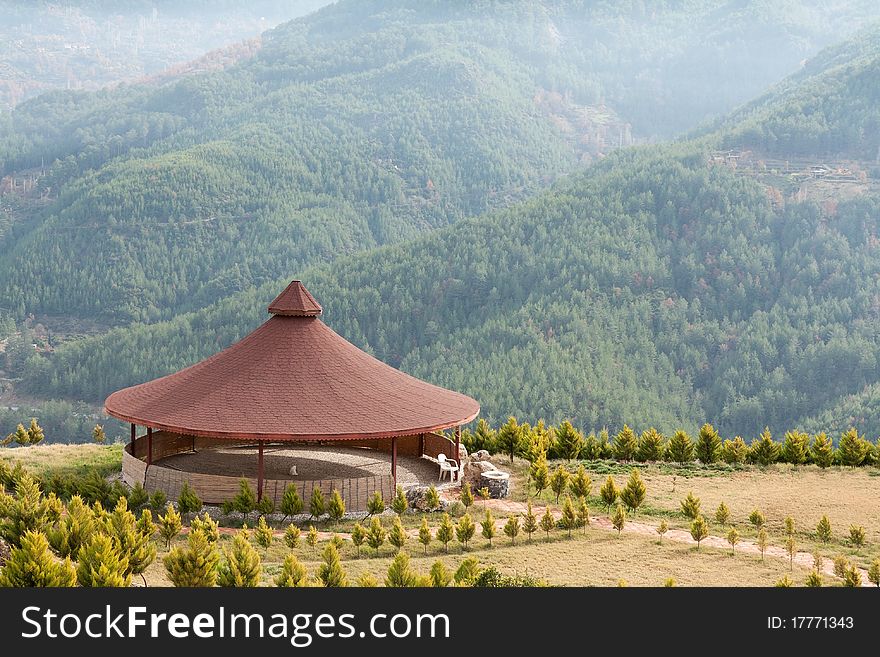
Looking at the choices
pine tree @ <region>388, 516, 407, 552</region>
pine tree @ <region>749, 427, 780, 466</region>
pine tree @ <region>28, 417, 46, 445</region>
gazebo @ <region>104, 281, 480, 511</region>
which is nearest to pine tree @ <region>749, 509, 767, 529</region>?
pine tree @ <region>388, 516, 407, 552</region>

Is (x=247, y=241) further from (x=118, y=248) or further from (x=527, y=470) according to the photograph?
(x=527, y=470)

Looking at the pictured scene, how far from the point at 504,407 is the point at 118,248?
98141 millimetres

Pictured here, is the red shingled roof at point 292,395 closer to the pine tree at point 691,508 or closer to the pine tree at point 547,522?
the pine tree at point 547,522

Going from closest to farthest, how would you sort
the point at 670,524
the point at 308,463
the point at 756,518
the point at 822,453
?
the point at 756,518 → the point at 670,524 → the point at 308,463 → the point at 822,453

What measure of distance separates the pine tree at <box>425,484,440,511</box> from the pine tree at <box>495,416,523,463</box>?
5.88 meters

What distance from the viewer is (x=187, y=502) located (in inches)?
922

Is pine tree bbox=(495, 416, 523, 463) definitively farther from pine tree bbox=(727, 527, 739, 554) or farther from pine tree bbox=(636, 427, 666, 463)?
pine tree bbox=(727, 527, 739, 554)

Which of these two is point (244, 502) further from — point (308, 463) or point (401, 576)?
point (401, 576)

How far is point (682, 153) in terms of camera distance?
139500 millimetres

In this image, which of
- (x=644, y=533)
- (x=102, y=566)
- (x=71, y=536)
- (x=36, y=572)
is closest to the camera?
(x=102, y=566)

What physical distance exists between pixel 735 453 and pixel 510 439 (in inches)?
226

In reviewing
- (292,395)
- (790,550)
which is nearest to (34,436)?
(292,395)

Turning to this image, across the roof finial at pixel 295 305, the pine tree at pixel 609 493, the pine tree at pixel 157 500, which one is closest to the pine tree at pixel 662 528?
the pine tree at pixel 609 493
